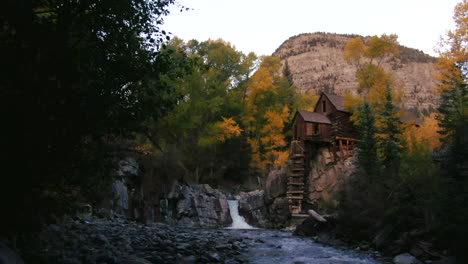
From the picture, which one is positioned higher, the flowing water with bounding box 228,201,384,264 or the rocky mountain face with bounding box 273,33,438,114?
the rocky mountain face with bounding box 273,33,438,114

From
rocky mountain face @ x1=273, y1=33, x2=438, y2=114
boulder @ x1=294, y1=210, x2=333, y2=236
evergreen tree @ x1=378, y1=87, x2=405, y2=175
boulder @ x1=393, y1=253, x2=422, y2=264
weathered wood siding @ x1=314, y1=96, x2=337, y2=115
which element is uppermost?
rocky mountain face @ x1=273, y1=33, x2=438, y2=114

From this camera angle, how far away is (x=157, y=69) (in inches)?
247

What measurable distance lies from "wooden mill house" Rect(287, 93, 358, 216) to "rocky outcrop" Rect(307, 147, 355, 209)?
1.31 ft

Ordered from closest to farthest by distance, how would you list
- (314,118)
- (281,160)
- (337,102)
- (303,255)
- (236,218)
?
(303,255) < (236,218) < (314,118) < (337,102) < (281,160)

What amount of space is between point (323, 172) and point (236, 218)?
27.7 feet

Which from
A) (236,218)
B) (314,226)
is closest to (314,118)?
(236,218)

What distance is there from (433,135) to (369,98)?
217 inches

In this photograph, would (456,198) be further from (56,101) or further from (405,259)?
(56,101)

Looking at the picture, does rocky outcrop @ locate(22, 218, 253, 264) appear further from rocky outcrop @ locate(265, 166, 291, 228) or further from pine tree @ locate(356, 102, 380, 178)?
rocky outcrop @ locate(265, 166, 291, 228)

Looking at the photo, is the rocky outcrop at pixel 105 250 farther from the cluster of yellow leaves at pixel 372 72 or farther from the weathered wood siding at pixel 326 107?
the weathered wood siding at pixel 326 107

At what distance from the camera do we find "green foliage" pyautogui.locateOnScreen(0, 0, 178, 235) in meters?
3.80

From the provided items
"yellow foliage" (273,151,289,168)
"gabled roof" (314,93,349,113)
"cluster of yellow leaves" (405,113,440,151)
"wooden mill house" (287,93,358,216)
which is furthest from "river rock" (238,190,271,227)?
"cluster of yellow leaves" (405,113,440,151)

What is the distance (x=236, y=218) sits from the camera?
28078mm

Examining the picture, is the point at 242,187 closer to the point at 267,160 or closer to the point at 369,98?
the point at 267,160
